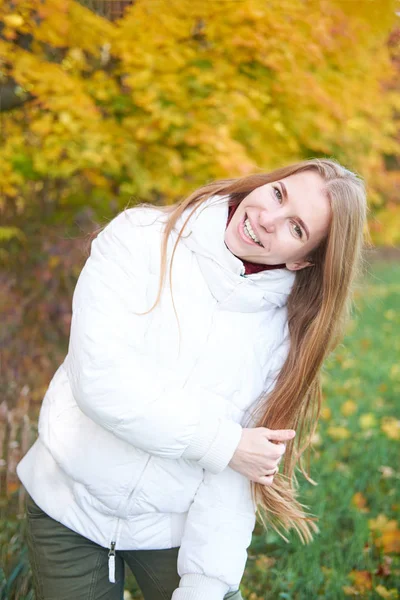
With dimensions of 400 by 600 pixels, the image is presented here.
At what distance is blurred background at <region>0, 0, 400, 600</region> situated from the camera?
2.94 metres

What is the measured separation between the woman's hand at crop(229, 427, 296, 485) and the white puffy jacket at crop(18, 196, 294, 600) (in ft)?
0.12

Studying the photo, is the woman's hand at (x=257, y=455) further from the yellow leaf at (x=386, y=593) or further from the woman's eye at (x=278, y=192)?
the yellow leaf at (x=386, y=593)

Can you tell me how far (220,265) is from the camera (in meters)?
1.78

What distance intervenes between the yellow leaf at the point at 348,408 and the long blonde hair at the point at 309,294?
7.95 ft

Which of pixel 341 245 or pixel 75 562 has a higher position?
pixel 341 245

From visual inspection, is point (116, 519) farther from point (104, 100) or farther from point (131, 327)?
point (104, 100)

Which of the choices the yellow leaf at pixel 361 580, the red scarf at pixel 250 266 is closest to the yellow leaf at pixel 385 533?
the yellow leaf at pixel 361 580

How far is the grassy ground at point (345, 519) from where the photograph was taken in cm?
260

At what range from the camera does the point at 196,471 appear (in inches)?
71.1

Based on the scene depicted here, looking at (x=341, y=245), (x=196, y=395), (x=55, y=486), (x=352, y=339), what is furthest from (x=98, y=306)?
(x=352, y=339)

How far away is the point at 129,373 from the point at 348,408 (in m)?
3.04

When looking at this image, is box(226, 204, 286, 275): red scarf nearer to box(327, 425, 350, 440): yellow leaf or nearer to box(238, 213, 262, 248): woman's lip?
box(238, 213, 262, 248): woman's lip

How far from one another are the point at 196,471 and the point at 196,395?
0.23 m

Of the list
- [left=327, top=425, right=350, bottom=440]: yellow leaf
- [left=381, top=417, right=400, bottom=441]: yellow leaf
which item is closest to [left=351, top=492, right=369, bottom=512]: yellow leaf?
[left=327, top=425, right=350, bottom=440]: yellow leaf
